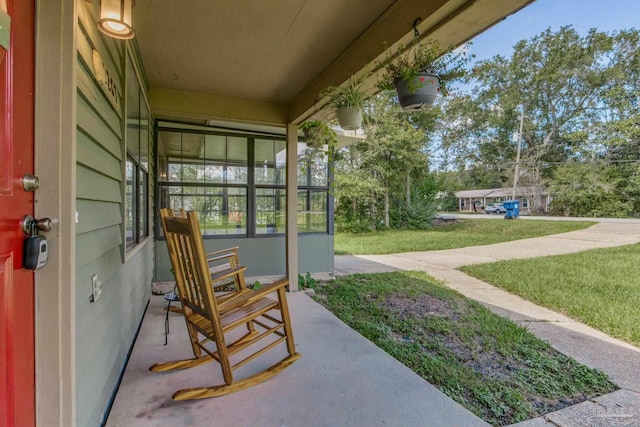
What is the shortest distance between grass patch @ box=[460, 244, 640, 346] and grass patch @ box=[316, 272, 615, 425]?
110 cm

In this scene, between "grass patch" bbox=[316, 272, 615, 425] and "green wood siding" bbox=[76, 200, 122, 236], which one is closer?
"green wood siding" bbox=[76, 200, 122, 236]

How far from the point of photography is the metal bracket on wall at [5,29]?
0.71 metres

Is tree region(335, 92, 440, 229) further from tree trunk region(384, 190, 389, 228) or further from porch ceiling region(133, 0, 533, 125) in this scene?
porch ceiling region(133, 0, 533, 125)

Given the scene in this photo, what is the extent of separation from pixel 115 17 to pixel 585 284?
6.38 m

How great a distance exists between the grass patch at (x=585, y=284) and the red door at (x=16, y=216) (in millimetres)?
4212

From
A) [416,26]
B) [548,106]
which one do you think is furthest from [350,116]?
[548,106]

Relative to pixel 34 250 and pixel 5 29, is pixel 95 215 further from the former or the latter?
pixel 5 29

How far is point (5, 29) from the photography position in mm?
727

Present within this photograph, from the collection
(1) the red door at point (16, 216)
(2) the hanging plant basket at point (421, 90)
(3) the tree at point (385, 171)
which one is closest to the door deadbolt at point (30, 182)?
(1) the red door at point (16, 216)

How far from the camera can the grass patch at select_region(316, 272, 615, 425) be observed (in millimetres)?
1851

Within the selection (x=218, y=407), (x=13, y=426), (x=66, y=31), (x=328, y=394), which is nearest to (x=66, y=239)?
(x=13, y=426)

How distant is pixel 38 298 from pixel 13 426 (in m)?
0.33

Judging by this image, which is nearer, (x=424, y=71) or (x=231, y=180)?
(x=424, y=71)

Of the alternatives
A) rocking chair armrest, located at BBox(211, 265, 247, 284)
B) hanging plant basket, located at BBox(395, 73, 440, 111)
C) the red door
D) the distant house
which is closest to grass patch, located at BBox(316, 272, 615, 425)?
rocking chair armrest, located at BBox(211, 265, 247, 284)
